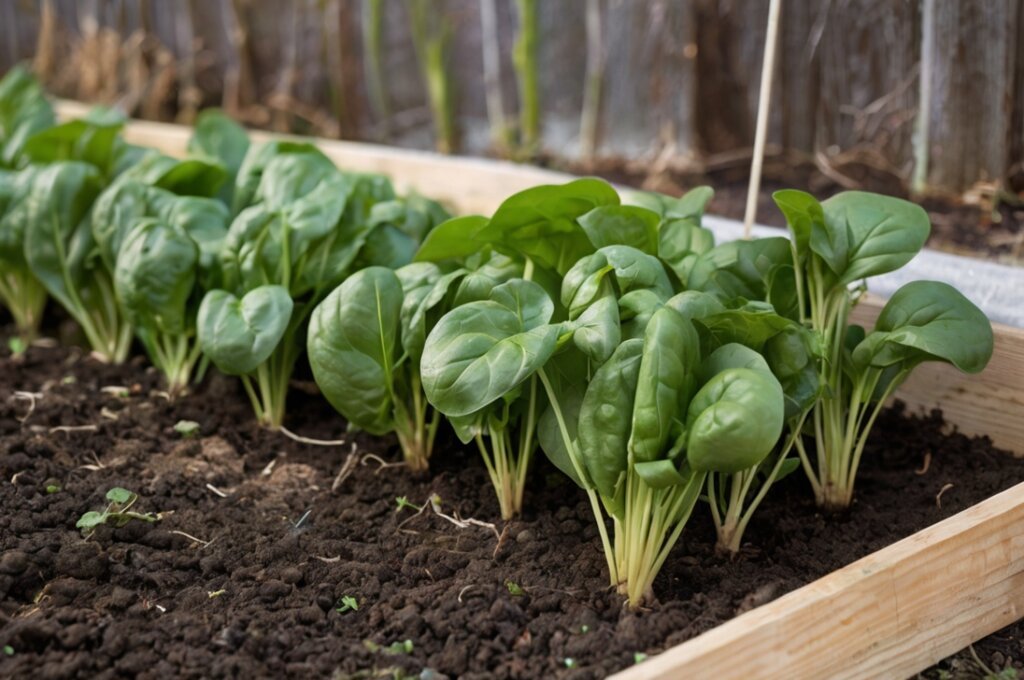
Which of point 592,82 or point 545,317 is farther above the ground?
point 592,82

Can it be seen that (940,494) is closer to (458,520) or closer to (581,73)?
(458,520)

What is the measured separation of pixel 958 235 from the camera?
2047mm

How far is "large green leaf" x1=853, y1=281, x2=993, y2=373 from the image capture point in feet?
4.63

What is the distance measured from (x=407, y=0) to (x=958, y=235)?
76.0 inches

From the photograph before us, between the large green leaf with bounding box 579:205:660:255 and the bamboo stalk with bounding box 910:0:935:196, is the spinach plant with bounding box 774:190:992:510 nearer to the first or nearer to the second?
the large green leaf with bounding box 579:205:660:255

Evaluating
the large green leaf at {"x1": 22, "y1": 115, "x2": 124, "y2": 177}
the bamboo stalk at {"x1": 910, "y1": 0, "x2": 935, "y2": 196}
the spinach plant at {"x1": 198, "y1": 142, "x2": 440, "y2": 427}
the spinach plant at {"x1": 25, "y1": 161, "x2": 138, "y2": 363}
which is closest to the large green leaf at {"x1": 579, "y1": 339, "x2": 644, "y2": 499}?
the spinach plant at {"x1": 198, "y1": 142, "x2": 440, "y2": 427}

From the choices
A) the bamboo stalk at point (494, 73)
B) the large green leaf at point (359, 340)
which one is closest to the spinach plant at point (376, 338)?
the large green leaf at point (359, 340)

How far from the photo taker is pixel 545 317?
1.42 meters

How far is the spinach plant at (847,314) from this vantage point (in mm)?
1437

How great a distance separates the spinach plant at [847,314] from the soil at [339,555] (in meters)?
0.13

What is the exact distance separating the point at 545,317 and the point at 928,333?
0.51m

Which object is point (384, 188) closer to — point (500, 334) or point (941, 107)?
point (500, 334)

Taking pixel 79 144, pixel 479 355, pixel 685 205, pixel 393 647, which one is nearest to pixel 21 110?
pixel 79 144

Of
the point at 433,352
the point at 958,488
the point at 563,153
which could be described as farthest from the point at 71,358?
the point at 958,488
